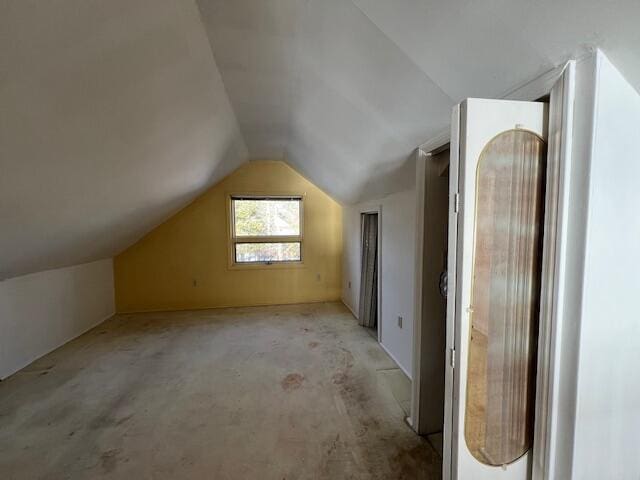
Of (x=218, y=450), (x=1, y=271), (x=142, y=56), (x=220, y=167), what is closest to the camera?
(x=142, y=56)

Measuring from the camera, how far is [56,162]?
5.24 ft

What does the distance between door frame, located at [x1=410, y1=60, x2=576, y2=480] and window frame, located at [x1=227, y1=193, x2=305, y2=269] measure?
4082mm

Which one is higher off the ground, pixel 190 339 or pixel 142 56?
pixel 142 56

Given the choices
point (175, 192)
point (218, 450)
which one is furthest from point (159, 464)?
point (175, 192)

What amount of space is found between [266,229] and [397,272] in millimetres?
2764

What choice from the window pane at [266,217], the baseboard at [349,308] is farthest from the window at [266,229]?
the baseboard at [349,308]

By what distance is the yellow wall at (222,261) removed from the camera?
4602 mm

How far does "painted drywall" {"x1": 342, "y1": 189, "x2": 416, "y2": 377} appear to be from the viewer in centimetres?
262

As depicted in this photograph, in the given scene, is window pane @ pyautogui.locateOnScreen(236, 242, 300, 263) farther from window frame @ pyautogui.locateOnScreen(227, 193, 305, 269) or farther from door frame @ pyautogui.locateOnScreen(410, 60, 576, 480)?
door frame @ pyautogui.locateOnScreen(410, 60, 576, 480)

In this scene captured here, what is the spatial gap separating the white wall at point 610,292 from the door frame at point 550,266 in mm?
62

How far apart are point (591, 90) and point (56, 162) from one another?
2431 mm

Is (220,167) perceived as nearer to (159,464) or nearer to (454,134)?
(159,464)

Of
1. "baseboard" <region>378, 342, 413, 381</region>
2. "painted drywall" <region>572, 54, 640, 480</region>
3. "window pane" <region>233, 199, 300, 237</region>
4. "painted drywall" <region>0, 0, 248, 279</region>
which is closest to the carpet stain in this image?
"baseboard" <region>378, 342, 413, 381</region>

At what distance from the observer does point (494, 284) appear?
1.02 m
